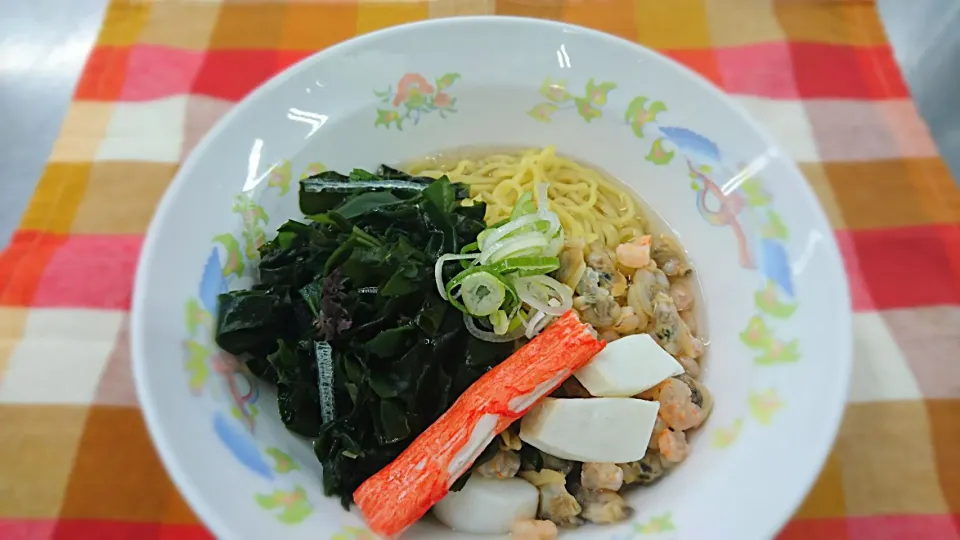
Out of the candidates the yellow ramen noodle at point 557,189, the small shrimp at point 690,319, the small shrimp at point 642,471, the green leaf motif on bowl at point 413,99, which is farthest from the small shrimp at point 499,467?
the green leaf motif on bowl at point 413,99

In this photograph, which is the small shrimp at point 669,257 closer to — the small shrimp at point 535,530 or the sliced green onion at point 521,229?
the sliced green onion at point 521,229

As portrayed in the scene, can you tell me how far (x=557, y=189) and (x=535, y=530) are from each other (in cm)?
121

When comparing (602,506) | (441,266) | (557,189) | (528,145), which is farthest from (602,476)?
(528,145)

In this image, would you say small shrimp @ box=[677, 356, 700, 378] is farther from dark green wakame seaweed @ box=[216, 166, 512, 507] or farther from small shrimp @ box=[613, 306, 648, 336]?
dark green wakame seaweed @ box=[216, 166, 512, 507]

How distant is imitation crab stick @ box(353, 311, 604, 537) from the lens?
155 cm

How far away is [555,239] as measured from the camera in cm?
192

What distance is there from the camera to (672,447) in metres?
1.70

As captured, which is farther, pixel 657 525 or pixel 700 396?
pixel 700 396

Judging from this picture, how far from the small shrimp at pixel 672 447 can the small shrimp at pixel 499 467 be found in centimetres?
38

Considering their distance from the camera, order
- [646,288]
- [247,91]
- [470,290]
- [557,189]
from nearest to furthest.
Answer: [470,290]
[646,288]
[557,189]
[247,91]

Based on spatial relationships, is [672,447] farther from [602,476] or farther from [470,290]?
[470,290]

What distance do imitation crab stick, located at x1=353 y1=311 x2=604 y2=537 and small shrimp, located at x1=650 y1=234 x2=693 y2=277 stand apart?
1.57 feet

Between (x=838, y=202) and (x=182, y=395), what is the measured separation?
2.24m

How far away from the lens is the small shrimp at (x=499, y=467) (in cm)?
171
